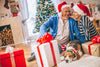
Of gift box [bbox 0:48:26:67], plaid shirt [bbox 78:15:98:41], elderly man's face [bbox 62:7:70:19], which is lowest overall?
gift box [bbox 0:48:26:67]

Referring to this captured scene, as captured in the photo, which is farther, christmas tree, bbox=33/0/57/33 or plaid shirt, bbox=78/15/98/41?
christmas tree, bbox=33/0/57/33

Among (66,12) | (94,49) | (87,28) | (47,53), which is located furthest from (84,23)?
(47,53)

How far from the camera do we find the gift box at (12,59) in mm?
1554

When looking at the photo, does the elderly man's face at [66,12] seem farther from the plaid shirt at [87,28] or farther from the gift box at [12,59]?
the gift box at [12,59]

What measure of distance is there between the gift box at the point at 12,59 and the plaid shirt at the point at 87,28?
1129 mm

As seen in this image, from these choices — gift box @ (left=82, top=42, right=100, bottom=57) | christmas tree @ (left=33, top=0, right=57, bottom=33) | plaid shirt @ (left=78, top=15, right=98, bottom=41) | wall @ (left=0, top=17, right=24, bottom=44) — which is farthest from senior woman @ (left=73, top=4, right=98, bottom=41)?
christmas tree @ (left=33, top=0, right=57, bottom=33)

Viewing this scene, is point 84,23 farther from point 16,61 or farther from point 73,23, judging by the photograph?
point 16,61

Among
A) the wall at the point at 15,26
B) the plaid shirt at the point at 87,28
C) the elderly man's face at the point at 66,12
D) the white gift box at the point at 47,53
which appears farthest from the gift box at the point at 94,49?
the wall at the point at 15,26

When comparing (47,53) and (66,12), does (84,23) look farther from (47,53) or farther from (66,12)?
(47,53)

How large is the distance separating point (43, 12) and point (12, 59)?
7.00 feet

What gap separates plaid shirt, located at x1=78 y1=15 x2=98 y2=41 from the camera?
200cm

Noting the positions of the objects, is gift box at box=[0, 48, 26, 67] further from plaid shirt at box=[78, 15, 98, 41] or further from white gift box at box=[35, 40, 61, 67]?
plaid shirt at box=[78, 15, 98, 41]

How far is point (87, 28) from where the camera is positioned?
6.53 feet

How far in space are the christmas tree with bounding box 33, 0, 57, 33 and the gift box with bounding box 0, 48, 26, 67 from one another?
178 centimetres
